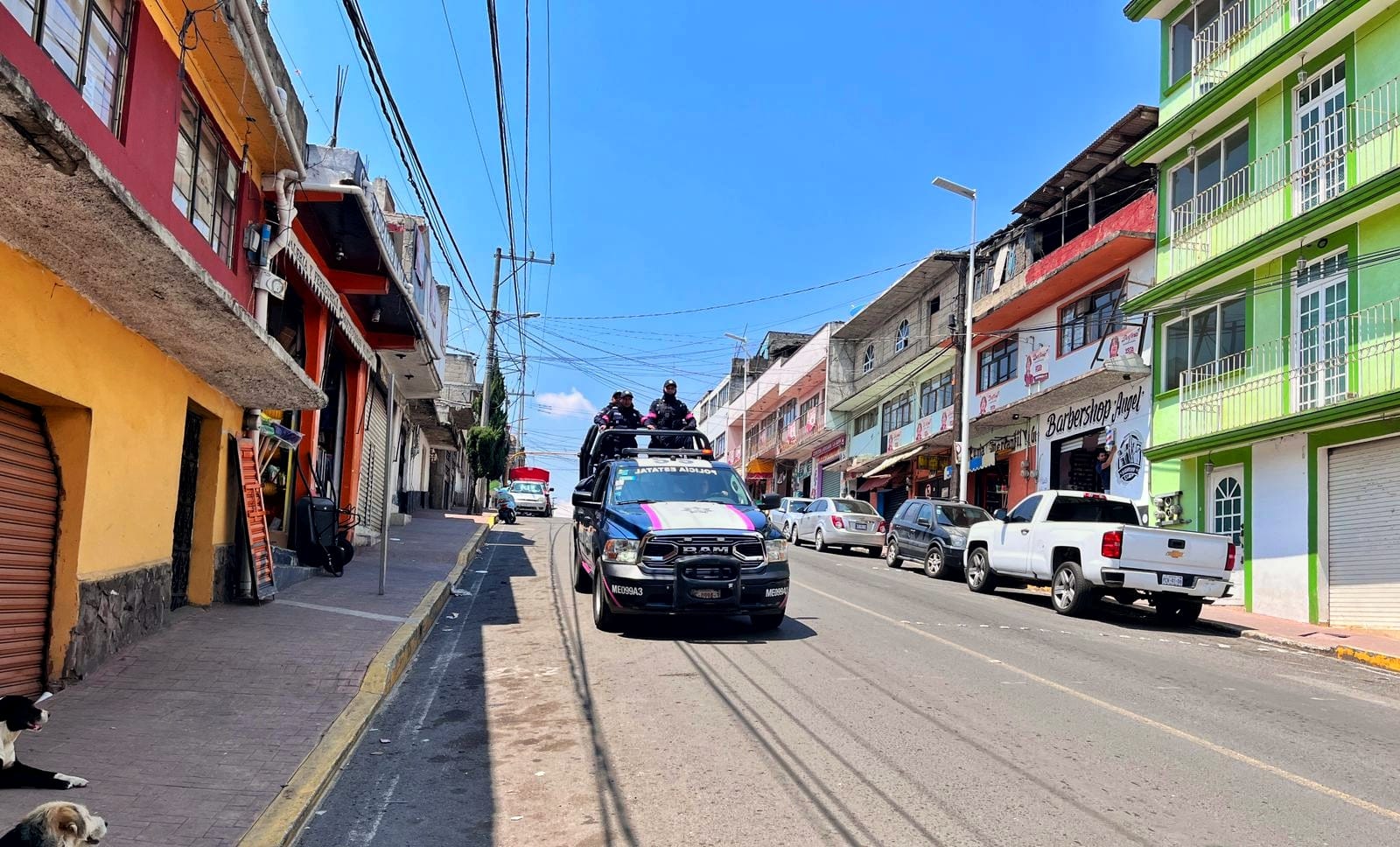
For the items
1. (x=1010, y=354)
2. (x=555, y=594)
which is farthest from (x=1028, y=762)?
(x=1010, y=354)

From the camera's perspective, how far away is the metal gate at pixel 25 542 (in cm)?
628

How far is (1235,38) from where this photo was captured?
1834 centimetres

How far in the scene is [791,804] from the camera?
490cm

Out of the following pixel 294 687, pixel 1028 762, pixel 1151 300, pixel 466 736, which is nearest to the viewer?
pixel 1028 762

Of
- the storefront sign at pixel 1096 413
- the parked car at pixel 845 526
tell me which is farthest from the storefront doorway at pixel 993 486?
the parked car at pixel 845 526

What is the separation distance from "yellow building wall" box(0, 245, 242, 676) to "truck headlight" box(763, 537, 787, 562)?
5700 millimetres

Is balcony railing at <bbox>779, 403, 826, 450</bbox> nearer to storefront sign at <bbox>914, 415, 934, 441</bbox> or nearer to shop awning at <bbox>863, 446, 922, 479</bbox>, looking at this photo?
shop awning at <bbox>863, 446, 922, 479</bbox>

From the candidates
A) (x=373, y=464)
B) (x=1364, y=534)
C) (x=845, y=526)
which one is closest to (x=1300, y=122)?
(x=1364, y=534)

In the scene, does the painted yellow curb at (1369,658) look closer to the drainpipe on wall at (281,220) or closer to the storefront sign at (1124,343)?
the storefront sign at (1124,343)

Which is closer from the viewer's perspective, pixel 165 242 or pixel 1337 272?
pixel 165 242

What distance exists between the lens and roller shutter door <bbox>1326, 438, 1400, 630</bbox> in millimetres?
14234

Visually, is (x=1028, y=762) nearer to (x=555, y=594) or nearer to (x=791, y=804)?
(x=791, y=804)

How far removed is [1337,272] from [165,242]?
16.7 m

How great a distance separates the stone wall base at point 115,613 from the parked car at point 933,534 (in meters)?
14.5
